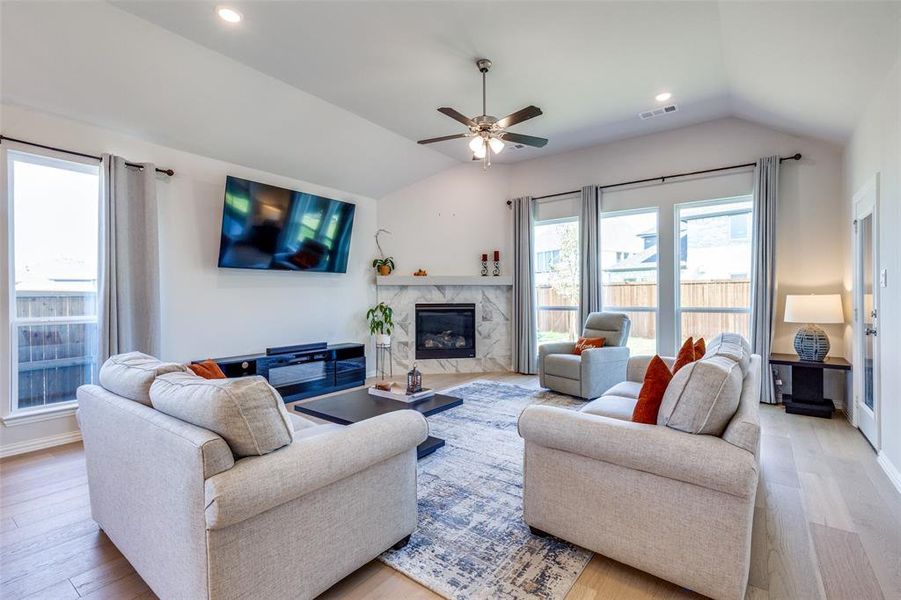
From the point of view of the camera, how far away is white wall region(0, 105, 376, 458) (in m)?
3.38

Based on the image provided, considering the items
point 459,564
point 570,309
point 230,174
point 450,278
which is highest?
point 230,174

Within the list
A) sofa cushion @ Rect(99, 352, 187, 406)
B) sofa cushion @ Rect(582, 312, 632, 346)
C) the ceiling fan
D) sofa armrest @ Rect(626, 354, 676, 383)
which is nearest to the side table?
sofa cushion @ Rect(582, 312, 632, 346)

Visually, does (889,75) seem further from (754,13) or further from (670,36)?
(670,36)

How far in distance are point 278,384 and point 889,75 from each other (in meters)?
5.70

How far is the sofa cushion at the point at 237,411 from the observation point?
1.38 m

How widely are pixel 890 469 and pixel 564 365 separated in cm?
258

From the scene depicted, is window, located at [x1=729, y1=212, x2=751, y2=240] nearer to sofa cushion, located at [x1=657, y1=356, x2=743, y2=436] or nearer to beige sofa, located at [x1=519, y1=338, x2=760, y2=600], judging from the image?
beige sofa, located at [x1=519, y1=338, x2=760, y2=600]

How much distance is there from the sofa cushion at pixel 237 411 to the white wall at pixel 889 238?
3598 millimetres

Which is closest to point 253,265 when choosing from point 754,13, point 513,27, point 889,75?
point 513,27

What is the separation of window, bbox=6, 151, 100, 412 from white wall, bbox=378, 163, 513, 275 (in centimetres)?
360

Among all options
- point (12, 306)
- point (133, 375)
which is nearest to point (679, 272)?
point (133, 375)

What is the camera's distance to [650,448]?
1.63 meters

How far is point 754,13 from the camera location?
2691 mm

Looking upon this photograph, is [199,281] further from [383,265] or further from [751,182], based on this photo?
[751,182]
